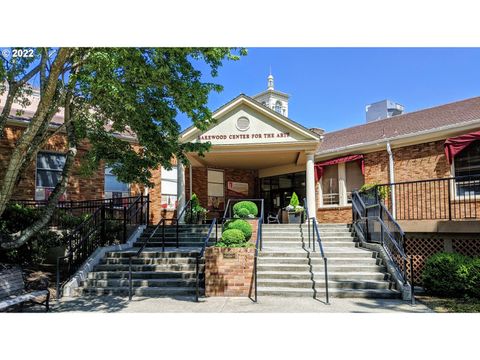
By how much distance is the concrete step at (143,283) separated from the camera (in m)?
8.25

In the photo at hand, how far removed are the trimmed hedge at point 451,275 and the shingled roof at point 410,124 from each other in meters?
5.81

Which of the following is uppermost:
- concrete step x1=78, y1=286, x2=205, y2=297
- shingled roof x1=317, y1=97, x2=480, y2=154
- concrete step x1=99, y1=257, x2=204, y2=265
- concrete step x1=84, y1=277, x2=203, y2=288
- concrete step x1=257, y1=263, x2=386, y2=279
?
shingled roof x1=317, y1=97, x2=480, y2=154

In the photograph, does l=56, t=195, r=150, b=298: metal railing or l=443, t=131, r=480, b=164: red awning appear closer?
l=56, t=195, r=150, b=298: metal railing

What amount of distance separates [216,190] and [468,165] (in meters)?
9.55

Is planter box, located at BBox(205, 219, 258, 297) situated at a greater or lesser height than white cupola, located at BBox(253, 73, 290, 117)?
lesser

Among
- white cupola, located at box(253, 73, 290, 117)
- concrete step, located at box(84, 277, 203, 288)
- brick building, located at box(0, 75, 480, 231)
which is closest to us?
concrete step, located at box(84, 277, 203, 288)

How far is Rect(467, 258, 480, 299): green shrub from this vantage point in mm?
7410

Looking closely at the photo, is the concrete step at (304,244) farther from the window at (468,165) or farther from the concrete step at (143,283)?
→ the window at (468,165)

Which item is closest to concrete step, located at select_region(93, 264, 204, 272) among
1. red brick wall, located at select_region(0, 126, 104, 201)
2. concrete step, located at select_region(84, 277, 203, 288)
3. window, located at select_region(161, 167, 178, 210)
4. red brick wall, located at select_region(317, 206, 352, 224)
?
concrete step, located at select_region(84, 277, 203, 288)

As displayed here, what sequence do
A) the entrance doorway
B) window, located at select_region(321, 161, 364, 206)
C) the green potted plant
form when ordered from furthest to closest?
1. the entrance doorway
2. window, located at select_region(321, 161, 364, 206)
3. the green potted plant

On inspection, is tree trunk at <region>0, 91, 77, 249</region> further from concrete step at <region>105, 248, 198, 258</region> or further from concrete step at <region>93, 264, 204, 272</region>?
concrete step at <region>105, 248, 198, 258</region>

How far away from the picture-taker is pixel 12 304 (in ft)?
19.4

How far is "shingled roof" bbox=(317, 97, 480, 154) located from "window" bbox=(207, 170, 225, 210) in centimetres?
441

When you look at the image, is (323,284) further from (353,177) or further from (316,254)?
(353,177)
